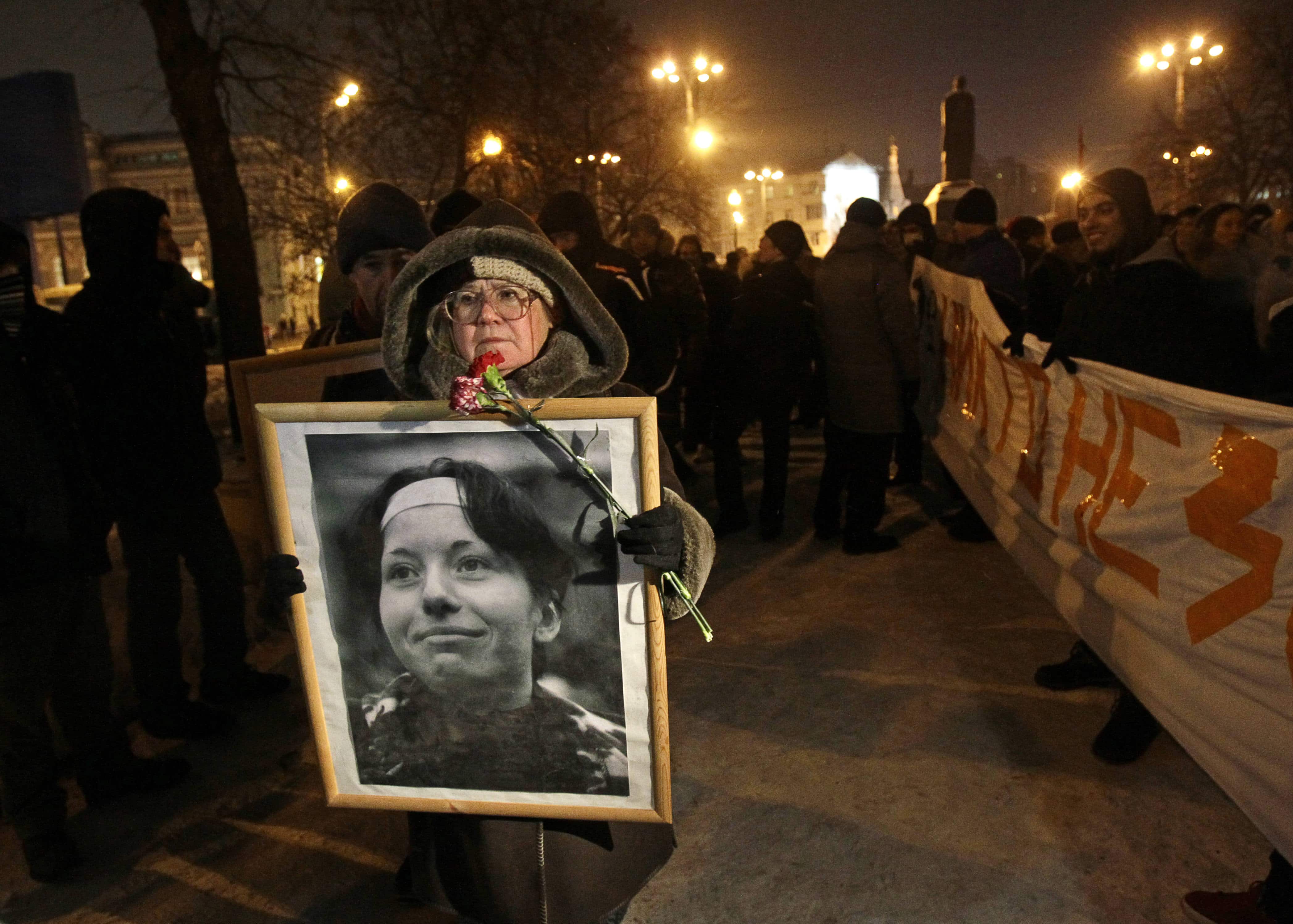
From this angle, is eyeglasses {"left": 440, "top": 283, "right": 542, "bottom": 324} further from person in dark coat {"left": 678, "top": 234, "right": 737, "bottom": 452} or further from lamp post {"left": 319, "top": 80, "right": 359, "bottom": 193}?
lamp post {"left": 319, "top": 80, "right": 359, "bottom": 193}

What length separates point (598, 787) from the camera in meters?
2.02

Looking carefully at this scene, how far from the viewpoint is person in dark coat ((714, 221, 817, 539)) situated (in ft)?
20.2

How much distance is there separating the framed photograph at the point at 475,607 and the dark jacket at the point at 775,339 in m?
4.37

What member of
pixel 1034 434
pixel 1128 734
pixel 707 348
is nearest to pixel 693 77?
pixel 707 348

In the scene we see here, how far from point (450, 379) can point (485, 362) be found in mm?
135

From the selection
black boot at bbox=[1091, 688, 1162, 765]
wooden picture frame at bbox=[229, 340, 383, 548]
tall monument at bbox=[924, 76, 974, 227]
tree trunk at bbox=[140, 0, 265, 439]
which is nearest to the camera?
wooden picture frame at bbox=[229, 340, 383, 548]

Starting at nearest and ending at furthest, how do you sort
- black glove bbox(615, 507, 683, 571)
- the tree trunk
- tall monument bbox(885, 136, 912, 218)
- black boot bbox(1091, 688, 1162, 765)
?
1. black glove bbox(615, 507, 683, 571)
2. black boot bbox(1091, 688, 1162, 765)
3. the tree trunk
4. tall monument bbox(885, 136, 912, 218)

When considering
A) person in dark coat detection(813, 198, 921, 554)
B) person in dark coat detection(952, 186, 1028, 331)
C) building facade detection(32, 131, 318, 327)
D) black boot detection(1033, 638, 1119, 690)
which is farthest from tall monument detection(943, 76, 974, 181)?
building facade detection(32, 131, 318, 327)

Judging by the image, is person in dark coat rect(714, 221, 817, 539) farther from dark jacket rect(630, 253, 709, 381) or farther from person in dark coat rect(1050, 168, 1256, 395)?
person in dark coat rect(1050, 168, 1256, 395)

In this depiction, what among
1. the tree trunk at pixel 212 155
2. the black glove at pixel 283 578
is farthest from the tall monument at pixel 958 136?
the black glove at pixel 283 578

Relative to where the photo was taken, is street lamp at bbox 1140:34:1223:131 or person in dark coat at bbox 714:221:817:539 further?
street lamp at bbox 1140:34:1223:131

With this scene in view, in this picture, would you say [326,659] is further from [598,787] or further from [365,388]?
[365,388]

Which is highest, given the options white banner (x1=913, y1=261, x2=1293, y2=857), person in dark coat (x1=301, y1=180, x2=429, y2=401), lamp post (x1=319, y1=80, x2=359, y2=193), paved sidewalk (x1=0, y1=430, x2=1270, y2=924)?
lamp post (x1=319, y1=80, x2=359, y2=193)

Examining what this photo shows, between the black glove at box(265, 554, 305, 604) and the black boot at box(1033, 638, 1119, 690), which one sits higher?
the black glove at box(265, 554, 305, 604)
